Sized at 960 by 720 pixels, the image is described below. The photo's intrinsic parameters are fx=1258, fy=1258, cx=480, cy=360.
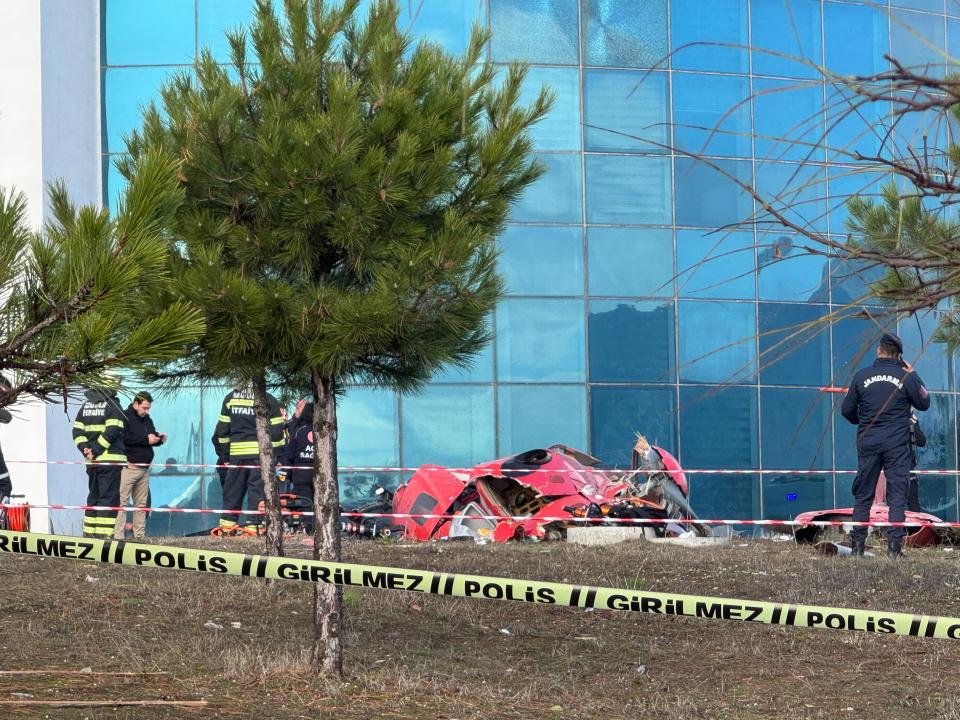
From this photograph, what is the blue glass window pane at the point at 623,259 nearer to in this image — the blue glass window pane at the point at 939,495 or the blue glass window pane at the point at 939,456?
the blue glass window pane at the point at 939,456

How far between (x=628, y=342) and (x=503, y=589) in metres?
15.6

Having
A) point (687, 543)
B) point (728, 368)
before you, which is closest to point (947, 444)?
point (728, 368)

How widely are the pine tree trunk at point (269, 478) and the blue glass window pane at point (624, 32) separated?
1295cm

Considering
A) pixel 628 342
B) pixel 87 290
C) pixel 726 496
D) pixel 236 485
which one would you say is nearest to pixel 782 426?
pixel 726 496

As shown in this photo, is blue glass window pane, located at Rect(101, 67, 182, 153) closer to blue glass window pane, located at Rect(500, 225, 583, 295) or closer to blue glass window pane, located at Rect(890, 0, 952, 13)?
blue glass window pane, located at Rect(500, 225, 583, 295)

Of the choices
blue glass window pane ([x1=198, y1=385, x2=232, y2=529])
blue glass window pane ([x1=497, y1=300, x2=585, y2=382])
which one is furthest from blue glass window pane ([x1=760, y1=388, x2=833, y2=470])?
blue glass window pane ([x1=198, y1=385, x2=232, y2=529])

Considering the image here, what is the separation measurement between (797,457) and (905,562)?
10.2 m

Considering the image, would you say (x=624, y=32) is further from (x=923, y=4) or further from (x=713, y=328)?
(x=923, y=4)

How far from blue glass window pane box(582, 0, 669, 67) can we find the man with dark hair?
423 inches

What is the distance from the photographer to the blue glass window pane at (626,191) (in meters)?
20.2

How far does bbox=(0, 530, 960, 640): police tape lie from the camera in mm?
4227

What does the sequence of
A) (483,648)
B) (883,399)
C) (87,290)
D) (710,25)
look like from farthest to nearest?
(710,25)
(883,399)
(483,648)
(87,290)

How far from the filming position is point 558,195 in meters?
20.1

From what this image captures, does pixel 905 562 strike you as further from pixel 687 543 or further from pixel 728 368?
pixel 728 368
